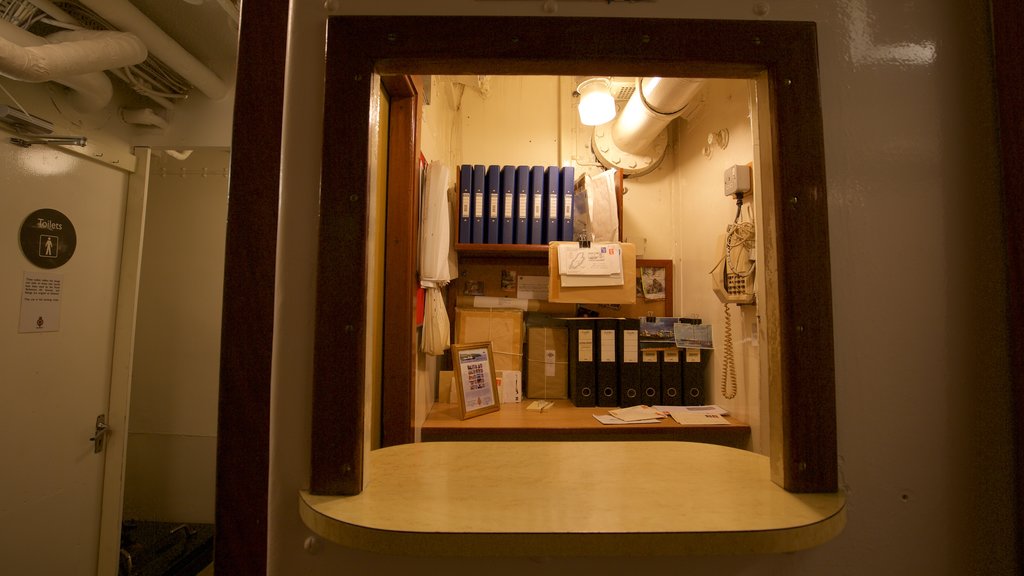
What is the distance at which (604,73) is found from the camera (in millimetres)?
576

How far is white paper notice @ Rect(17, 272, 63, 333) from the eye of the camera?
1.32m

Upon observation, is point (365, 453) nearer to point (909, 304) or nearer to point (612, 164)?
point (909, 304)

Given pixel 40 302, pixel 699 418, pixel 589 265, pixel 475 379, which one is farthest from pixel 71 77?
pixel 699 418

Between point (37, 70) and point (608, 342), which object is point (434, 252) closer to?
point (608, 342)

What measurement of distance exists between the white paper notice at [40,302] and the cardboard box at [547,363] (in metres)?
1.83

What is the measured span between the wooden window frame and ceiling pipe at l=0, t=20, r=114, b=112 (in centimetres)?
126

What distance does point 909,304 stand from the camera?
1.81 feet

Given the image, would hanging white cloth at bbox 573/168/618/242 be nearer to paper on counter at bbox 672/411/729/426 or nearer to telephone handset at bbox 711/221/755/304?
telephone handset at bbox 711/221/755/304

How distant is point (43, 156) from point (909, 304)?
244 centimetres

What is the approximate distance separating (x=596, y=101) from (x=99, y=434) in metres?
2.58

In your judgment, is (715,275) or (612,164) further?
(612,164)

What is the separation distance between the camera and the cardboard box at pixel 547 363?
179cm

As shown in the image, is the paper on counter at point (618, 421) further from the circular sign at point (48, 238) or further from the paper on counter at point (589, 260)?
the circular sign at point (48, 238)

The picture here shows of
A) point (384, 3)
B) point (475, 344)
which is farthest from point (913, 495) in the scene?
point (475, 344)
